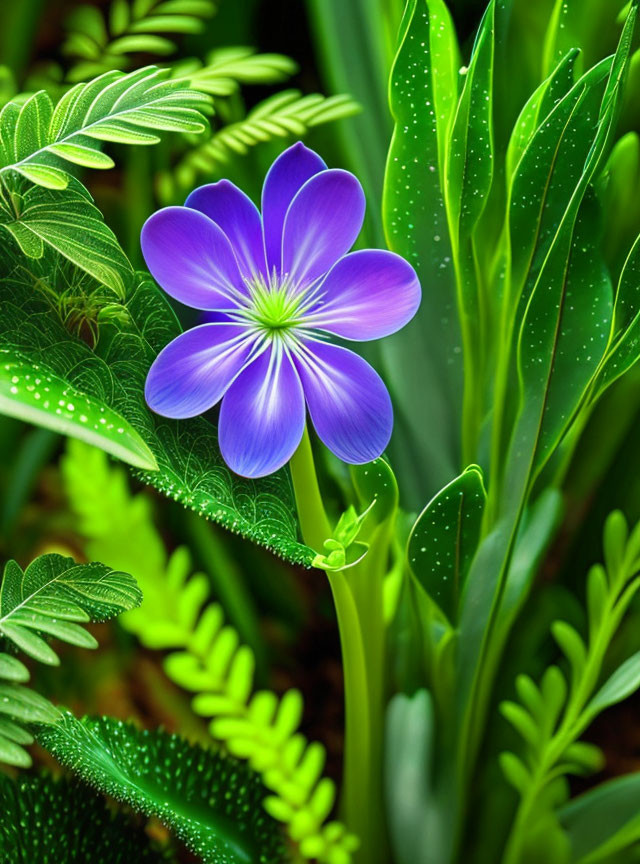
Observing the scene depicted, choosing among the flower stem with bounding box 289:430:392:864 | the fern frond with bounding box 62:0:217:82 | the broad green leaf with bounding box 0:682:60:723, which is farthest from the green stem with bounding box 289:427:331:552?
the fern frond with bounding box 62:0:217:82

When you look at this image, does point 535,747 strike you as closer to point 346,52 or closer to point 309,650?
point 309,650

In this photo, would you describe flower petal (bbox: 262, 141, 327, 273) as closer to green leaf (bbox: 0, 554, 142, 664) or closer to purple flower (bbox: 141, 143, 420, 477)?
purple flower (bbox: 141, 143, 420, 477)

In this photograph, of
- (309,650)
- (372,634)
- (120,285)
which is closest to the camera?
(120,285)

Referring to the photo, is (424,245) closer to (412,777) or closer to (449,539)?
(449,539)

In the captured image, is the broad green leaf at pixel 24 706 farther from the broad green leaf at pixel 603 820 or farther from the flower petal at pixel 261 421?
the broad green leaf at pixel 603 820

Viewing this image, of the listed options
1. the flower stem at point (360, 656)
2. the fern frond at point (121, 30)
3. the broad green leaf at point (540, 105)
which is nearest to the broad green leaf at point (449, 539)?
the flower stem at point (360, 656)

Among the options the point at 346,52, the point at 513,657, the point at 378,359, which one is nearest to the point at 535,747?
the point at 513,657
